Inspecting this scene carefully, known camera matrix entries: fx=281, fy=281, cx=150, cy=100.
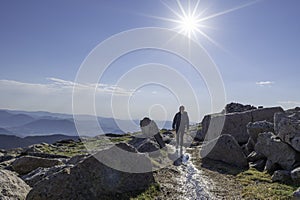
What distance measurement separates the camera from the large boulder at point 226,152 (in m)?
24.5

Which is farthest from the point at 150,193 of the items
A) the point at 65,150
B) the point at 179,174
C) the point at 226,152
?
the point at 65,150

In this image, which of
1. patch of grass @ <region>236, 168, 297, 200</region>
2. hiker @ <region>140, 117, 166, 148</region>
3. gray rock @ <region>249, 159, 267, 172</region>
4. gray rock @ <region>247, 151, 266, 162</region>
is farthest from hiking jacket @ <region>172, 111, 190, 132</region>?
patch of grass @ <region>236, 168, 297, 200</region>

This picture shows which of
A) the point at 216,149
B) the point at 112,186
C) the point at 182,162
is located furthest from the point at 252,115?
the point at 112,186

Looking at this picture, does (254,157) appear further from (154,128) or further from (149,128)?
(149,128)

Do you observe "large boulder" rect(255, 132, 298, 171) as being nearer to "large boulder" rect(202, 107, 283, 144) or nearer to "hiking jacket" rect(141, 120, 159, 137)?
"large boulder" rect(202, 107, 283, 144)

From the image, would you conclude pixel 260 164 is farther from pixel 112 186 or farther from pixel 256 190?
pixel 112 186

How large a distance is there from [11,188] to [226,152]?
1821cm

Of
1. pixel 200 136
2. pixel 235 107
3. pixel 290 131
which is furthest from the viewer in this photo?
pixel 235 107

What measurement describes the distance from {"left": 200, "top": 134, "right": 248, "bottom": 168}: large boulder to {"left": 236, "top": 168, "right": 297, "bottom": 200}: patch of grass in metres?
2.93

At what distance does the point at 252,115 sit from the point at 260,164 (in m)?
12.6

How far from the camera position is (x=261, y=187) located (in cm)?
1744

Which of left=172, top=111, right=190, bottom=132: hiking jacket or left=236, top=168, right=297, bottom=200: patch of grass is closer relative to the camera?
left=236, top=168, right=297, bottom=200: patch of grass

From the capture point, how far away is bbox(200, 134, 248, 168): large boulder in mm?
24547

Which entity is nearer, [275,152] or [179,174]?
[179,174]
